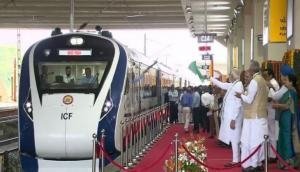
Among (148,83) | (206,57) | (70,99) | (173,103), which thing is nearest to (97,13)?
(206,57)

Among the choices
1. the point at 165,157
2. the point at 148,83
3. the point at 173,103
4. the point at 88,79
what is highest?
the point at 88,79

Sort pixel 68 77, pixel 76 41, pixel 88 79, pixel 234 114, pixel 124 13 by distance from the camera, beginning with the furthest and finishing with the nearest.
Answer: pixel 124 13
pixel 234 114
pixel 76 41
pixel 68 77
pixel 88 79

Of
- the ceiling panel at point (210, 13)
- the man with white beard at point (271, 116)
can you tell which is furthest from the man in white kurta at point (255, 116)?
the ceiling panel at point (210, 13)

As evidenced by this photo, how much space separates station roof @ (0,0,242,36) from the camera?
111 feet

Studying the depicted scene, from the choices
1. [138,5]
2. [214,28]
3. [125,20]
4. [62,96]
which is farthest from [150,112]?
[214,28]

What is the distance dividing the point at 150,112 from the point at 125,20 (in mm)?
24834

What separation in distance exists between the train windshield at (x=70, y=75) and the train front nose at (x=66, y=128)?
0.38 m

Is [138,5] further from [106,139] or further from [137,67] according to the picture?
[106,139]

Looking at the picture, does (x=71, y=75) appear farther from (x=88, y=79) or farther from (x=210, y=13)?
(x=210, y=13)

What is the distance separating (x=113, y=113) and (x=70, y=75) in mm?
1235

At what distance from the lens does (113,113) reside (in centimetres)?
1093

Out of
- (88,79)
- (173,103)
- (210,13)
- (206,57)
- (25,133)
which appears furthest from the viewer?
(210,13)

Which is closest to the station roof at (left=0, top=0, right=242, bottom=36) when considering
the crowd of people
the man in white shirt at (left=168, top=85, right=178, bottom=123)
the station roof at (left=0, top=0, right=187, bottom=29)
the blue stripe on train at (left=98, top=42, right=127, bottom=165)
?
the station roof at (left=0, top=0, right=187, bottom=29)

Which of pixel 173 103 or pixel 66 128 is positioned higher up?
pixel 66 128
